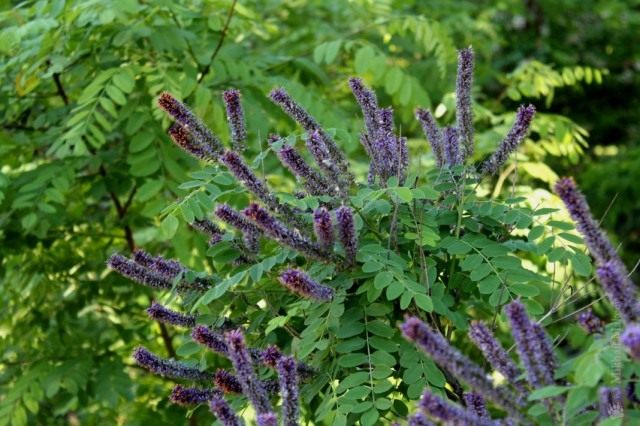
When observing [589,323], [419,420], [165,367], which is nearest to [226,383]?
[165,367]

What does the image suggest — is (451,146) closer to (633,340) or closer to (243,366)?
(243,366)

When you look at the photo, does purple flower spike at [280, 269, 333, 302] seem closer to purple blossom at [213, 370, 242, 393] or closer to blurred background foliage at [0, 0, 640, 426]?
purple blossom at [213, 370, 242, 393]

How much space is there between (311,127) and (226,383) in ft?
2.25

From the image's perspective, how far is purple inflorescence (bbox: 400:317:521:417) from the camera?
143 cm

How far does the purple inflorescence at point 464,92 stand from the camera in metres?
2.21

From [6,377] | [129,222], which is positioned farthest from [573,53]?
[6,377]

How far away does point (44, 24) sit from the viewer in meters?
3.23

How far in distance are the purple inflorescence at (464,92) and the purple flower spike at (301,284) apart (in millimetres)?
644

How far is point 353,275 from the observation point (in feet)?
7.06

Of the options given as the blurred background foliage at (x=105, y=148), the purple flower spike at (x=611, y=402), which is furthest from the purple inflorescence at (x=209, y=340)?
the blurred background foliage at (x=105, y=148)

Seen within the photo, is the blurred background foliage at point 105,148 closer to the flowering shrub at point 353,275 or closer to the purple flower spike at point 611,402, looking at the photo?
the flowering shrub at point 353,275

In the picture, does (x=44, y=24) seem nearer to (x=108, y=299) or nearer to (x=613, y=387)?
(x=108, y=299)

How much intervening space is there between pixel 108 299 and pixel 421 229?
2312mm

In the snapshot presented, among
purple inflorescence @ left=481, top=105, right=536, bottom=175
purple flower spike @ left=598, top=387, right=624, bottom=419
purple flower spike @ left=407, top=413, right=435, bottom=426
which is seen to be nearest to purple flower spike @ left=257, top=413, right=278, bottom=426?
purple flower spike @ left=407, top=413, right=435, bottom=426
